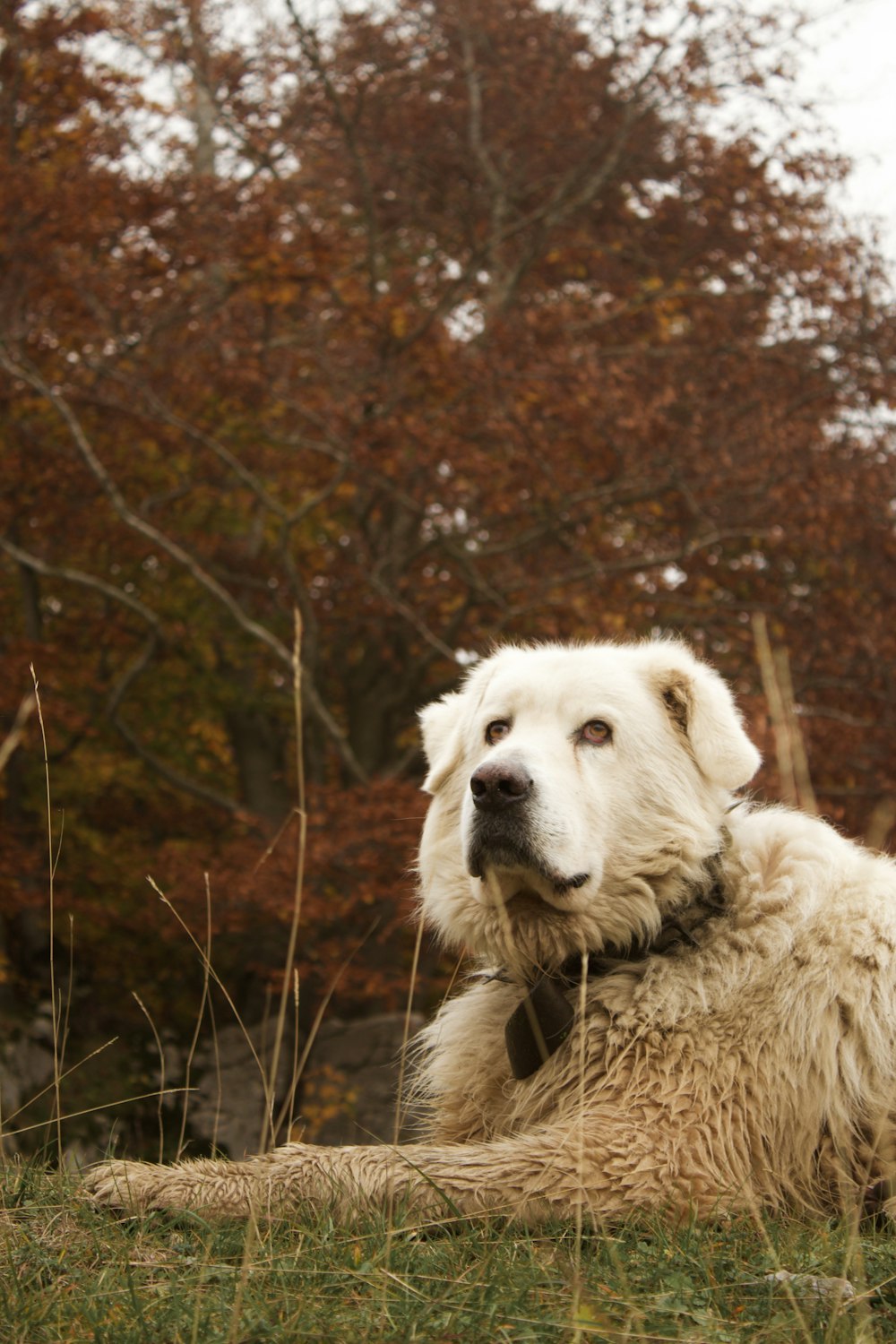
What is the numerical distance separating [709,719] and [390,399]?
24.8 feet

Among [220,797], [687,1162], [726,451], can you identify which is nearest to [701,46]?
[726,451]

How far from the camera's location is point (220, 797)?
1143 centimetres

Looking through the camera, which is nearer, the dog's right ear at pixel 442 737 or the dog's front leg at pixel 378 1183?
the dog's front leg at pixel 378 1183

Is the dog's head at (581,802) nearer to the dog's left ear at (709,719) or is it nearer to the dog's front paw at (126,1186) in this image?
the dog's left ear at (709,719)

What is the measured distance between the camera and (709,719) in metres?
3.90

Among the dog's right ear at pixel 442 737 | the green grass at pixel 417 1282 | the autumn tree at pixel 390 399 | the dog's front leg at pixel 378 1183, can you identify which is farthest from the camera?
the autumn tree at pixel 390 399

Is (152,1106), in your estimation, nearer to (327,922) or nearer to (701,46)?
(327,922)

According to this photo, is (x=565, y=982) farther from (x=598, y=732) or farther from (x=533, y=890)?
(x=598, y=732)

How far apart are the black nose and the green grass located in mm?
1079

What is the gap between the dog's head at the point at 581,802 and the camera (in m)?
3.61

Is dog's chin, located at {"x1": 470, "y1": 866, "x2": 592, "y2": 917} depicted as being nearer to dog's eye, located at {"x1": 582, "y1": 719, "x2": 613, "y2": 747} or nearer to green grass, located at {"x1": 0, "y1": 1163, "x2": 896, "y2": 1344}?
dog's eye, located at {"x1": 582, "y1": 719, "x2": 613, "y2": 747}

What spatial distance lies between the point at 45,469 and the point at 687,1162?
31.2 feet

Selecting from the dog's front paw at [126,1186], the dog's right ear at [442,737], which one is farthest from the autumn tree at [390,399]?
the dog's front paw at [126,1186]

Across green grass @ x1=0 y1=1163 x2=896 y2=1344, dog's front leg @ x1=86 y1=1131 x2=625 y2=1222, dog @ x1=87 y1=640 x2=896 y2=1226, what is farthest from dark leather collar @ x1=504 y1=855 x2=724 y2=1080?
green grass @ x1=0 y1=1163 x2=896 y2=1344
